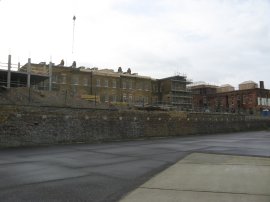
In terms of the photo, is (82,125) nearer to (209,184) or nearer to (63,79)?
(209,184)

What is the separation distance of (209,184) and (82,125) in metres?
20.5

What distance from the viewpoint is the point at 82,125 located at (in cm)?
2975

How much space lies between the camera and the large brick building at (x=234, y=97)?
323 feet

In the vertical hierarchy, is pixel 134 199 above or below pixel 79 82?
below

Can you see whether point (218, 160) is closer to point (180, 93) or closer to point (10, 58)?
point (10, 58)

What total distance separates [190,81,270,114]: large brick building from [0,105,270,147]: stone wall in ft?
169

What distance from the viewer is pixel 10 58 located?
3294cm

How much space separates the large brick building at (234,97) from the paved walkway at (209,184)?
258 feet

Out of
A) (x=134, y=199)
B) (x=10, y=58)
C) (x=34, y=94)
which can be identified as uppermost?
(x=10, y=58)

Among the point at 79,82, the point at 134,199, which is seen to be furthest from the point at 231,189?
the point at 79,82

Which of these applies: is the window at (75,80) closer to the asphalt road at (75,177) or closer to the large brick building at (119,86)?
the large brick building at (119,86)

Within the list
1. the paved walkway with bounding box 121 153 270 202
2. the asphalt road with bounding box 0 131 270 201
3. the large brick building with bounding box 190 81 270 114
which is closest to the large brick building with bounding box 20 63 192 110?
the large brick building with bounding box 190 81 270 114

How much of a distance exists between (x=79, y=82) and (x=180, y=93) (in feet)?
100.0

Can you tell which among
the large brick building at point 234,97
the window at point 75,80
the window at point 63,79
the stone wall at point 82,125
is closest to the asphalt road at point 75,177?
the stone wall at point 82,125
